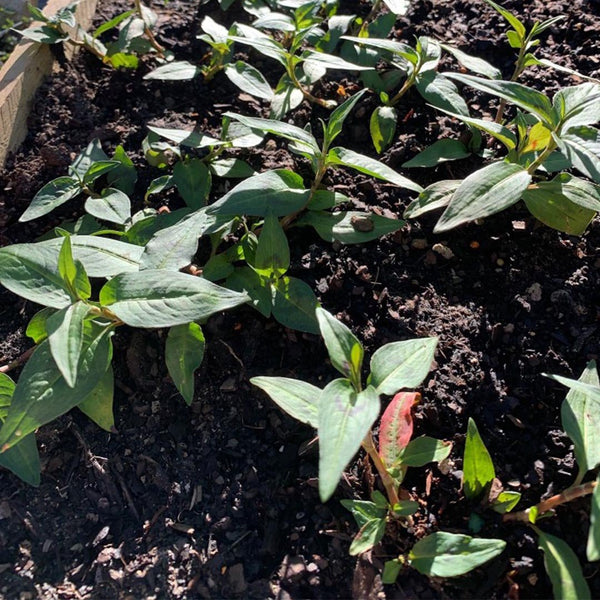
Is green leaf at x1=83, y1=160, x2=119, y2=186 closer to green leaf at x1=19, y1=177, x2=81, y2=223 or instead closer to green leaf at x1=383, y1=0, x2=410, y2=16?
green leaf at x1=19, y1=177, x2=81, y2=223

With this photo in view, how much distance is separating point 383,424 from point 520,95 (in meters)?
1.10

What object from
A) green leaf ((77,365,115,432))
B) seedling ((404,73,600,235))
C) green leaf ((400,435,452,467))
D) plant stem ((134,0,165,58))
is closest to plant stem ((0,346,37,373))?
green leaf ((77,365,115,432))

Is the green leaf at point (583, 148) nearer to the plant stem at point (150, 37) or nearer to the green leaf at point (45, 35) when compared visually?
the plant stem at point (150, 37)

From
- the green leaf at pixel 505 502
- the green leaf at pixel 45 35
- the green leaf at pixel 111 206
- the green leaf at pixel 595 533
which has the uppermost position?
the green leaf at pixel 45 35

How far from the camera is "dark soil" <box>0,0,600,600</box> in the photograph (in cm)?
191

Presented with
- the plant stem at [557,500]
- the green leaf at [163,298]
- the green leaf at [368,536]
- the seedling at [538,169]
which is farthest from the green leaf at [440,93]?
the green leaf at [368,536]

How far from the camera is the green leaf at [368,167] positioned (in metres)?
2.14

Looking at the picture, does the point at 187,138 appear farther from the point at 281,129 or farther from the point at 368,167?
the point at 368,167

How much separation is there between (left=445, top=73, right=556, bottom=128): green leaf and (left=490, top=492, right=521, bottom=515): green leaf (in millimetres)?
1145

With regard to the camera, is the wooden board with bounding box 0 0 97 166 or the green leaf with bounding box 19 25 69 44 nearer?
the wooden board with bounding box 0 0 97 166

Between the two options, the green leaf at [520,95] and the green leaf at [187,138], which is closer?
the green leaf at [520,95]

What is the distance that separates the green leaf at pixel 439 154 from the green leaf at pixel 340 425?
1100 mm

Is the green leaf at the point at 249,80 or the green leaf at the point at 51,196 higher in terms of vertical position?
the green leaf at the point at 249,80

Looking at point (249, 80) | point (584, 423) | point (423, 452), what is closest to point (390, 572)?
point (423, 452)
